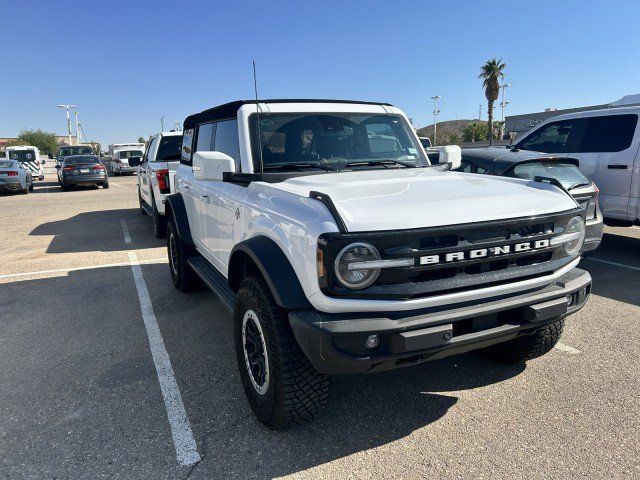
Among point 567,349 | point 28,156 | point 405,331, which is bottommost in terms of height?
point 567,349

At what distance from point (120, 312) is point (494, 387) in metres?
3.75

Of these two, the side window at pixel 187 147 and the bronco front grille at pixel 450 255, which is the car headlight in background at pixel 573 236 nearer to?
the bronco front grille at pixel 450 255

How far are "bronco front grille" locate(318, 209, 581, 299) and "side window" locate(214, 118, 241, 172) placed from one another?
1.70 metres

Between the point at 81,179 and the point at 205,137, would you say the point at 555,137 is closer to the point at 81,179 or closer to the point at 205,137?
the point at 205,137

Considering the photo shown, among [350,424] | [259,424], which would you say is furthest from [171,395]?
[350,424]

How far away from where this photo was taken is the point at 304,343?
2.28 meters

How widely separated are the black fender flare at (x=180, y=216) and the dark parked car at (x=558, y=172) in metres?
3.81

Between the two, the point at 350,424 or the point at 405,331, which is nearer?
the point at 405,331

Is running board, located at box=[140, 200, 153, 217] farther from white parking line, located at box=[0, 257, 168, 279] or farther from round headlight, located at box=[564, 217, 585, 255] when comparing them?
round headlight, located at box=[564, 217, 585, 255]

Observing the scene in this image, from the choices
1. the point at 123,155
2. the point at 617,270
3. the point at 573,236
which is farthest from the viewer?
the point at 123,155

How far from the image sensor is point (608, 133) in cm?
670

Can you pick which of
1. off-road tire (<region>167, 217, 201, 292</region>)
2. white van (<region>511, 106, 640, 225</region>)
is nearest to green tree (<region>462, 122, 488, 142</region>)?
white van (<region>511, 106, 640, 225</region>)

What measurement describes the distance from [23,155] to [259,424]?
94.7ft

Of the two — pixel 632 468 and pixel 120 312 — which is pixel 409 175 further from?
pixel 120 312
